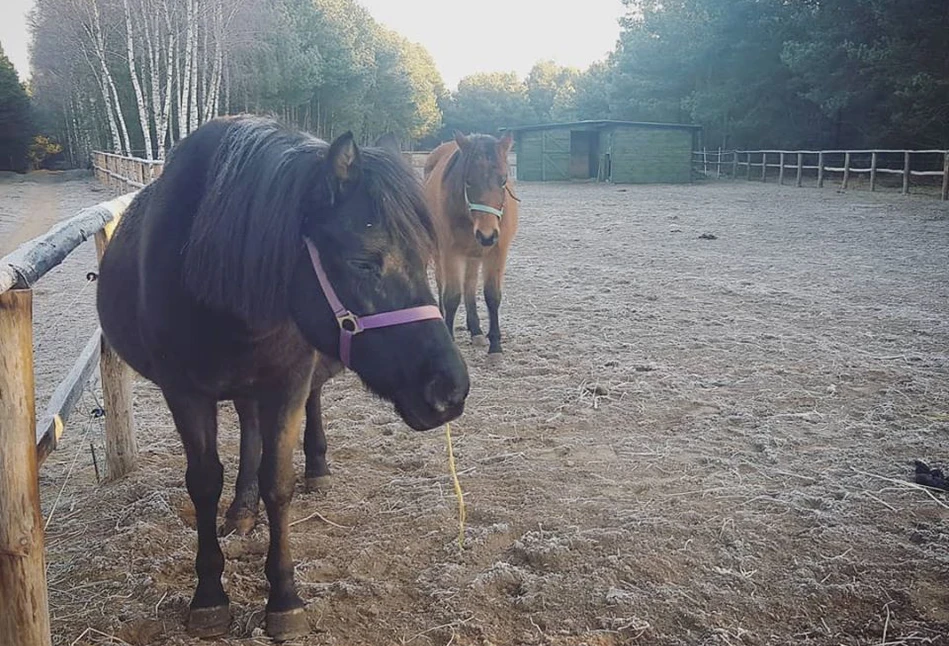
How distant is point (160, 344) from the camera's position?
2.26 m

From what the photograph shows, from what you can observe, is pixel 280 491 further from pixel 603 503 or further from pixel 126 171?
pixel 126 171

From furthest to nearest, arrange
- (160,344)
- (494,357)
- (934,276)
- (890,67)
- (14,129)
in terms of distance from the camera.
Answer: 1. (14,129)
2. (890,67)
3. (934,276)
4. (494,357)
5. (160,344)

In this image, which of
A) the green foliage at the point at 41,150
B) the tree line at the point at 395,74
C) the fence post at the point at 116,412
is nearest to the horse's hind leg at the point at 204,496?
the fence post at the point at 116,412

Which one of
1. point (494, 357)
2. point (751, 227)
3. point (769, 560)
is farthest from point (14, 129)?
point (769, 560)

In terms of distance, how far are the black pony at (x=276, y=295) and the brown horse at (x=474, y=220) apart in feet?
9.51

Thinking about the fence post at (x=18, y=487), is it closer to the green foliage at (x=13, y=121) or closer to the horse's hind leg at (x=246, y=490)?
the horse's hind leg at (x=246, y=490)

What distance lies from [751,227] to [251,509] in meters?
11.4

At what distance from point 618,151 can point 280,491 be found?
28216mm

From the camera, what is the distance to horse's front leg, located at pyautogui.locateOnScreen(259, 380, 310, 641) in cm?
226

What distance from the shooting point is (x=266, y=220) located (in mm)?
1967

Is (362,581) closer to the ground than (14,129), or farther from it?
closer to the ground

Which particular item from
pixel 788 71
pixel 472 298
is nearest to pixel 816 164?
pixel 788 71

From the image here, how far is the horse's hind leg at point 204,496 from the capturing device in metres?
2.29

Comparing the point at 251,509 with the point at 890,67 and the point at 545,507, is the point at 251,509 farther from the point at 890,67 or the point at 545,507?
the point at 890,67
